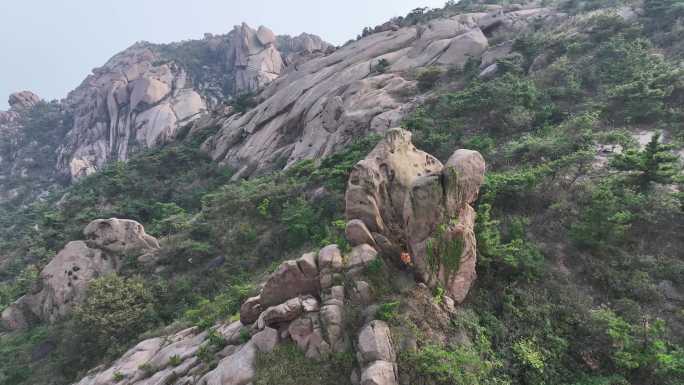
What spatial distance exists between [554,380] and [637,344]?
1.59 m

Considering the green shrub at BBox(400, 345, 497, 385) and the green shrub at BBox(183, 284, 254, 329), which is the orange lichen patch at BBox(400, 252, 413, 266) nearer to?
the green shrub at BBox(400, 345, 497, 385)

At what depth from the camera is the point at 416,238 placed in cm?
724

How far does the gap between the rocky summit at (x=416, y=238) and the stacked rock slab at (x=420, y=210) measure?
5 centimetres

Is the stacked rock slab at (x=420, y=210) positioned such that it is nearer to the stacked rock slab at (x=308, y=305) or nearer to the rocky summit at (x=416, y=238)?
the rocky summit at (x=416, y=238)

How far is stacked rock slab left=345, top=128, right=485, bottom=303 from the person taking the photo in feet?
22.6

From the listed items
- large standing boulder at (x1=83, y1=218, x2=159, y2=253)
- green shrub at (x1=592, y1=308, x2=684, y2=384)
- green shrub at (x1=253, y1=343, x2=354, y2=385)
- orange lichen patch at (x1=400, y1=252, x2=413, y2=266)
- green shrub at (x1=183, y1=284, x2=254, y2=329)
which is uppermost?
large standing boulder at (x1=83, y1=218, x2=159, y2=253)

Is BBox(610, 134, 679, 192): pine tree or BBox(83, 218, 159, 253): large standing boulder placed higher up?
BBox(83, 218, 159, 253): large standing boulder

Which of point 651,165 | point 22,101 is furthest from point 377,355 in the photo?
point 22,101

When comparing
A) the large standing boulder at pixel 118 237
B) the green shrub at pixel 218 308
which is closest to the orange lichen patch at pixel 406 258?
the green shrub at pixel 218 308

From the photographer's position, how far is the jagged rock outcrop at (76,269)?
590 inches

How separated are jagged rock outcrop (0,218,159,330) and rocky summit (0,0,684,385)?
100 mm

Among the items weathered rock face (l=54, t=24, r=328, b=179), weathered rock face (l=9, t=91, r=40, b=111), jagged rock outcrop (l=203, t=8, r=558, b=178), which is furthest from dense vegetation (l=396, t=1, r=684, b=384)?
weathered rock face (l=9, t=91, r=40, b=111)

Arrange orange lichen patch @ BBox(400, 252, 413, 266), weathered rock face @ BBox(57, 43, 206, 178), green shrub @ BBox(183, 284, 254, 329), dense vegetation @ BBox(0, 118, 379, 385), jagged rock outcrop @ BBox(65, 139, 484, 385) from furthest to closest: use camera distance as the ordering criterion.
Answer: weathered rock face @ BBox(57, 43, 206, 178) < dense vegetation @ BBox(0, 118, 379, 385) < green shrub @ BBox(183, 284, 254, 329) < orange lichen patch @ BBox(400, 252, 413, 266) < jagged rock outcrop @ BBox(65, 139, 484, 385)

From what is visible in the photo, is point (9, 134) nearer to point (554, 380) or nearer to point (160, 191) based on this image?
point (160, 191)
